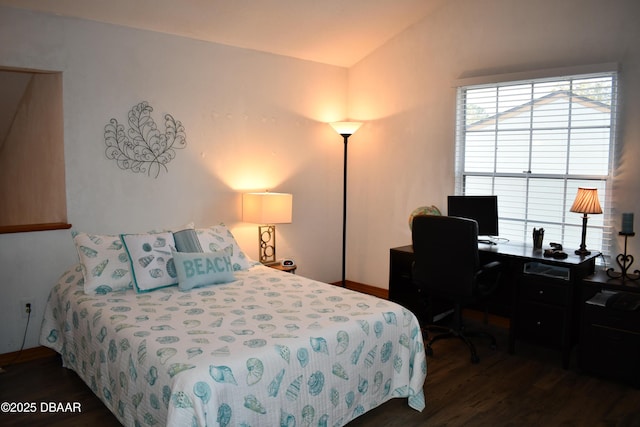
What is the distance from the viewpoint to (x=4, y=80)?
4.32 m

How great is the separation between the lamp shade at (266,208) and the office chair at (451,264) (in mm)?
1251

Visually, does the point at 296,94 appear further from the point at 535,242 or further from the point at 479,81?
the point at 535,242

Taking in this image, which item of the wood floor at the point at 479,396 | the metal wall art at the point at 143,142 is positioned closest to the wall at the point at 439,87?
the wood floor at the point at 479,396

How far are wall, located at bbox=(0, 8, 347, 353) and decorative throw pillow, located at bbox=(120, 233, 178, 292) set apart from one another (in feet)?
1.87

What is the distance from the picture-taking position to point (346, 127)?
5.03 m

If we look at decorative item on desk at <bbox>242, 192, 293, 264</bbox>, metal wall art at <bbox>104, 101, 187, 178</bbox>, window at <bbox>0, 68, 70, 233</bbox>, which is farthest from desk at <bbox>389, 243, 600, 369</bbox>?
window at <bbox>0, 68, 70, 233</bbox>

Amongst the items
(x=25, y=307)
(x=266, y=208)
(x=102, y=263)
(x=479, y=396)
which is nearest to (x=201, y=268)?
(x=102, y=263)

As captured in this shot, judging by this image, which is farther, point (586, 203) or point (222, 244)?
point (222, 244)

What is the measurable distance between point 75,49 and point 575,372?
4.09 m

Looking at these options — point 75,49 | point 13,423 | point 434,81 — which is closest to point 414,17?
point 434,81

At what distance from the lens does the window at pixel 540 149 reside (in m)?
3.71

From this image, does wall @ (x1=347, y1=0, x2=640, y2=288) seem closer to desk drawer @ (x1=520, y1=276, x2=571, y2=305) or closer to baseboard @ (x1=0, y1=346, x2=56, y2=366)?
desk drawer @ (x1=520, y1=276, x2=571, y2=305)

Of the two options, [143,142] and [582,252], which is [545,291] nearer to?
[582,252]

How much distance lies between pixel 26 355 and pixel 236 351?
6.90ft
